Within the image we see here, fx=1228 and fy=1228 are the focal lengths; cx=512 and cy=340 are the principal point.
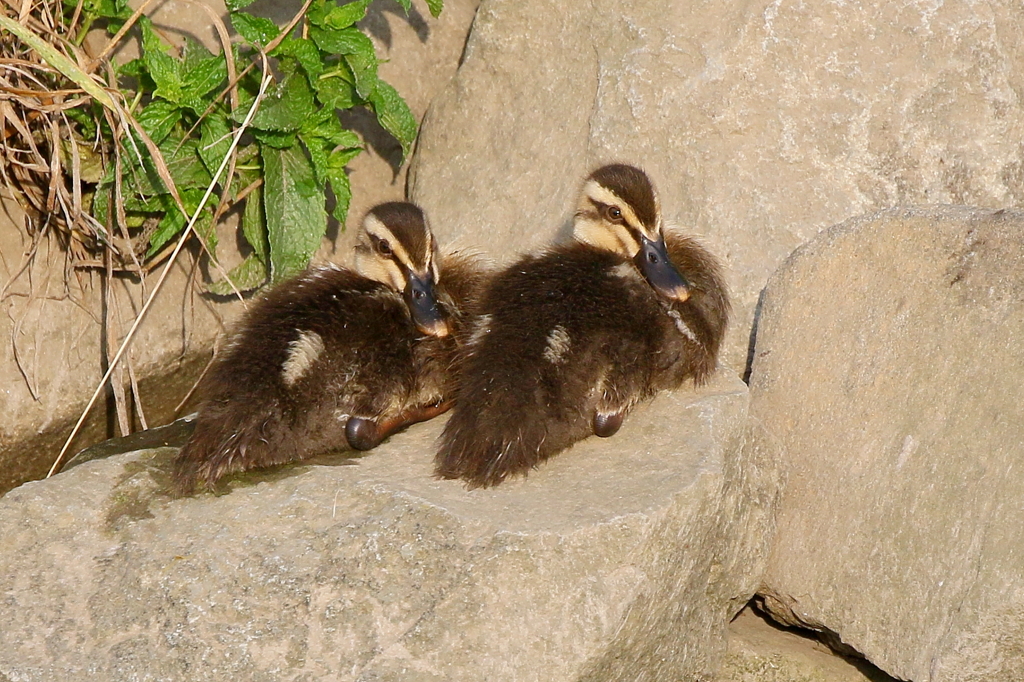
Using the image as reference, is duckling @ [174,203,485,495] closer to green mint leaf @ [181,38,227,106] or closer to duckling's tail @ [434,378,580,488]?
duckling's tail @ [434,378,580,488]

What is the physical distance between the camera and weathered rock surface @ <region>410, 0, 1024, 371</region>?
5727mm

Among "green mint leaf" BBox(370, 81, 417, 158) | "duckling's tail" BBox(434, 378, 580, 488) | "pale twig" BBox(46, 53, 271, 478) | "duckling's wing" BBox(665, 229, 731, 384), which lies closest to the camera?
"duckling's tail" BBox(434, 378, 580, 488)

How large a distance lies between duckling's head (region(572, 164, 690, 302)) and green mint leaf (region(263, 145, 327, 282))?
1402mm

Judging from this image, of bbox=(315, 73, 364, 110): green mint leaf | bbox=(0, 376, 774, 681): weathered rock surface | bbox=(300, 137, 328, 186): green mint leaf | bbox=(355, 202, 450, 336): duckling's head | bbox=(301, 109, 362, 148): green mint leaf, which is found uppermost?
bbox=(315, 73, 364, 110): green mint leaf

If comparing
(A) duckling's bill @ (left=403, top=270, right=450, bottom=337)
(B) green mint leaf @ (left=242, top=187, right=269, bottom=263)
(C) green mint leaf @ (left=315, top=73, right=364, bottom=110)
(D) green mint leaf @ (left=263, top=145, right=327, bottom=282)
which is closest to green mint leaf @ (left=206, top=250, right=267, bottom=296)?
(B) green mint leaf @ (left=242, top=187, right=269, bottom=263)

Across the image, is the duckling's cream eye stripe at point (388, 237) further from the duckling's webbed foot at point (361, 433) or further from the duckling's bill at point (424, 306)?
the duckling's webbed foot at point (361, 433)

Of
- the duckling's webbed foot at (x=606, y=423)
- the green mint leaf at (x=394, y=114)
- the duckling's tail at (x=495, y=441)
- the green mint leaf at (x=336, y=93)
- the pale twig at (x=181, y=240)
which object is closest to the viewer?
the duckling's tail at (x=495, y=441)

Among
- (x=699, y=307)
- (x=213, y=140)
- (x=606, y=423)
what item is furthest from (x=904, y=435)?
(x=213, y=140)

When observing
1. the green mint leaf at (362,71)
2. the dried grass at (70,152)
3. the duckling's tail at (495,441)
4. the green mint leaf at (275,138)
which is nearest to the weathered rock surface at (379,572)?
the duckling's tail at (495,441)

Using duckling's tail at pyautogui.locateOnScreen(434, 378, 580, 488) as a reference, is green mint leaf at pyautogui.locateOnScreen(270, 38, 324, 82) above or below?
above

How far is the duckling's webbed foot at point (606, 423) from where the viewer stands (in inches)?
184

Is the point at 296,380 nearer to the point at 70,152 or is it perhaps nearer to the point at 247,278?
the point at 247,278

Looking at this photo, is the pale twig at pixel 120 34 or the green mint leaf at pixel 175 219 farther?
the green mint leaf at pixel 175 219

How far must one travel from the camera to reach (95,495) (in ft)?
14.8
